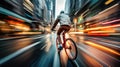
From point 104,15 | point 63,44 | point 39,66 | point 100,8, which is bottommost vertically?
point 39,66

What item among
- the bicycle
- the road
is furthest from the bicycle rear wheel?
the road

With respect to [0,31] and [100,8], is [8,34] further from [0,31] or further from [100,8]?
[100,8]

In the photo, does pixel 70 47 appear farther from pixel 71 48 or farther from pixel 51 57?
pixel 51 57

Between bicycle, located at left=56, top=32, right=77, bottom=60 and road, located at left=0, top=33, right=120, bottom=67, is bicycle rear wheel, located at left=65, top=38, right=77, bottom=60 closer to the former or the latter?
bicycle, located at left=56, top=32, right=77, bottom=60

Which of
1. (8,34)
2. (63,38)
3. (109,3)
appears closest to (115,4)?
(109,3)

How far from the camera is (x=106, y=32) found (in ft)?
61.9

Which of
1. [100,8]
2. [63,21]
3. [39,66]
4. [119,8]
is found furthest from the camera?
[100,8]

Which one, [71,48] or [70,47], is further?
[70,47]

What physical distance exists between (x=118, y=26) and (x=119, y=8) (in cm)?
308

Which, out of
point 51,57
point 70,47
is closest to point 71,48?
point 70,47

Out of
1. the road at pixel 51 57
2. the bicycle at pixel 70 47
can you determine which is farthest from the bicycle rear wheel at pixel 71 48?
the road at pixel 51 57

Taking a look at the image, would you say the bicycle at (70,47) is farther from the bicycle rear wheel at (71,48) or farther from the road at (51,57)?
the road at (51,57)

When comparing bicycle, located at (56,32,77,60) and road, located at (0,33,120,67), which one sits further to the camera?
bicycle, located at (56,32,77,60)

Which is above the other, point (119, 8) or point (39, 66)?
point (119, 8)
